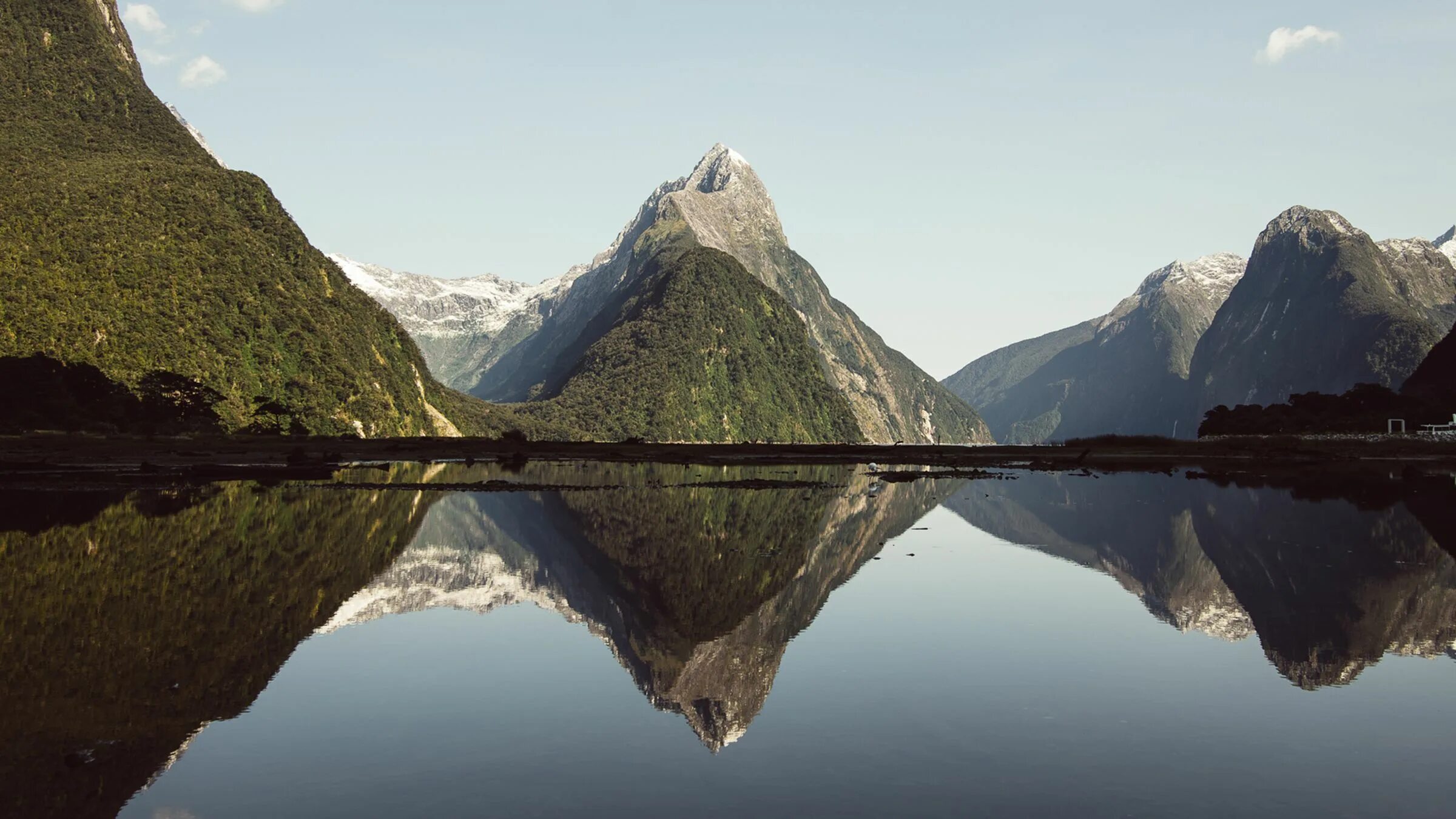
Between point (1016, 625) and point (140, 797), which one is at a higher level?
point (1016, 625)

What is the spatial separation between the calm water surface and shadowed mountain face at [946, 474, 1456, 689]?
0.28 m

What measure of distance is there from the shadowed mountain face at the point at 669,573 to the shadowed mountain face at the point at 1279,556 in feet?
34.7

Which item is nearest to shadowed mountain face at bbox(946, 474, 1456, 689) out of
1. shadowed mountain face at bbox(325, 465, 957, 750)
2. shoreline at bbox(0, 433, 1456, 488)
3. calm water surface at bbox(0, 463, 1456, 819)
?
calm water surface at bbox(0, 463, 1456, 819)

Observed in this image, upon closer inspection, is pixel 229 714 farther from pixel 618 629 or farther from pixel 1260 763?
pixel 1260 763

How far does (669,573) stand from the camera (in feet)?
150

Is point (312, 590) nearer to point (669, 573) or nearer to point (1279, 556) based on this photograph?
point (669, 573)

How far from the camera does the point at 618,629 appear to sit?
34250 millimetres

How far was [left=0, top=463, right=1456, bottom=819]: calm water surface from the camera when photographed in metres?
18.9

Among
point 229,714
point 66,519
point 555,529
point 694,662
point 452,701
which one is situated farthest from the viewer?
point 555,529

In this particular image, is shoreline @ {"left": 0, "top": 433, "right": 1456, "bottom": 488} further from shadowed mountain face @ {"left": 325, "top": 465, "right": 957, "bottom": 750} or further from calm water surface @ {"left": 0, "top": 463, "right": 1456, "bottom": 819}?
calm water surface @ {"left": 0, "top": 463, "right": 1456, "bottom": 819}

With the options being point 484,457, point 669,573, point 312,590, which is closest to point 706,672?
point 312,590

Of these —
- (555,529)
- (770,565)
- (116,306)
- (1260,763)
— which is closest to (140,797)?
(1260,763)

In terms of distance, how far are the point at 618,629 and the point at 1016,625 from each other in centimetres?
1199

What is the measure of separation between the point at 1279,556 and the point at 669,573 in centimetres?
2684
